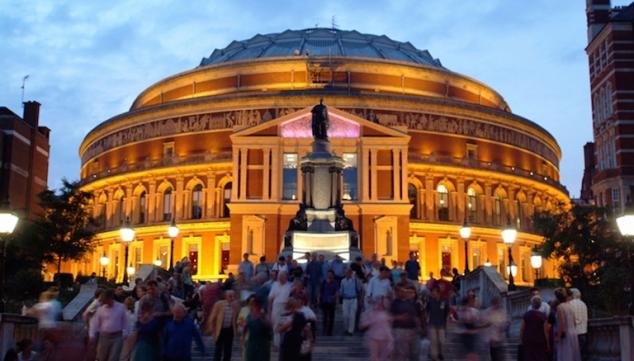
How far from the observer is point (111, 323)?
55.8 feet

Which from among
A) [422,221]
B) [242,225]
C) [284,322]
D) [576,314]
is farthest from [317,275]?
[422,221]

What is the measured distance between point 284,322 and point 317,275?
12064 millimetres

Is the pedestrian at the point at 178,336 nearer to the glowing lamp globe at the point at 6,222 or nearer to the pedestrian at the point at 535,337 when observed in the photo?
the pedestrian at the point at 535,337

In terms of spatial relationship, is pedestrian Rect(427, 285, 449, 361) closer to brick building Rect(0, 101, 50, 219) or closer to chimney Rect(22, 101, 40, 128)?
brick building Rect(0, 101, 50, 219)

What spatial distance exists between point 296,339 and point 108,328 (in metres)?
4.07

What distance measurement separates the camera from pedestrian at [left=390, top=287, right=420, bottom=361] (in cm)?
1653

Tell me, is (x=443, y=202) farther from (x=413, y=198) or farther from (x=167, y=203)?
(x=167, y=203)

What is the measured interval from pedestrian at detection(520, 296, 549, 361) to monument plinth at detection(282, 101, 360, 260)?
23.5 meters

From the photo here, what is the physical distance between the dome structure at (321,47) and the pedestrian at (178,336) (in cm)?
7641

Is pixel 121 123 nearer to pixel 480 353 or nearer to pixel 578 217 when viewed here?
pixel 578 217

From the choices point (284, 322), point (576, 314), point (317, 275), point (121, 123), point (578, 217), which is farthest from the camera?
point (121, 123)

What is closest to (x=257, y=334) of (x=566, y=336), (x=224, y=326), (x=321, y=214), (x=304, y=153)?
(x=224, y=326)

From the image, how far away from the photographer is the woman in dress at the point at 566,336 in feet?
62.0

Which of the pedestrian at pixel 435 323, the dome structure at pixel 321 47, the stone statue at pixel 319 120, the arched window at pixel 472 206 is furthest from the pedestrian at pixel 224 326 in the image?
the dome structure at pixel 321 47
